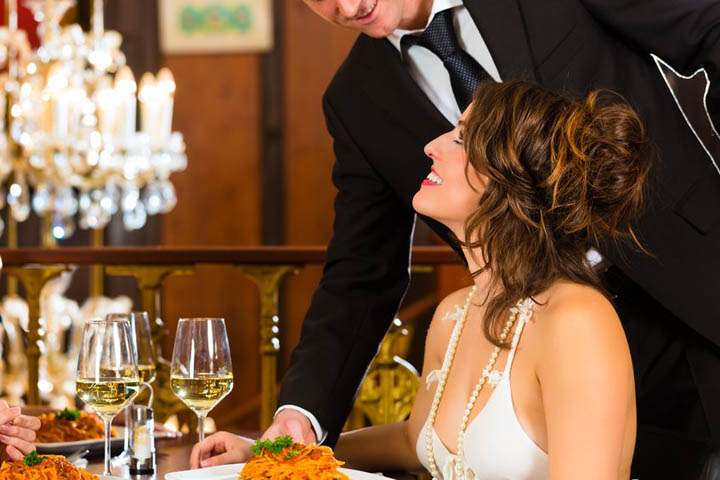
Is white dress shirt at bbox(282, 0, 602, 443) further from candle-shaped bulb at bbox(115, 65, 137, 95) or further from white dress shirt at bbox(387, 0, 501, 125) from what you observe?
candle-shaped bulb at bbox(115, 65, 137, 95)

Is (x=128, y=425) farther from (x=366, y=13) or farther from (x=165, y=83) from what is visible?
(x=165, y=83)

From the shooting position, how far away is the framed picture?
6.47 metres

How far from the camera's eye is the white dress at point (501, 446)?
4.79ft

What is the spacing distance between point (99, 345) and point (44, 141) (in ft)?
12.4

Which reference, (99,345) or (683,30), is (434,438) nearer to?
(99,345)

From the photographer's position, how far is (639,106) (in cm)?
171

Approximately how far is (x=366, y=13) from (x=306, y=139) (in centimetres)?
481

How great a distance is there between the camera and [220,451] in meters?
1.52

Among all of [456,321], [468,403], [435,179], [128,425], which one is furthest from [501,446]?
[128,425]

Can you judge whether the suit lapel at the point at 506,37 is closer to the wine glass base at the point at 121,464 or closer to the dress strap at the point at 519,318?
the dress strap at the point at 519,318

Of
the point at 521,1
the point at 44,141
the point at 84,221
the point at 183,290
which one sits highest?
the point at 521,1

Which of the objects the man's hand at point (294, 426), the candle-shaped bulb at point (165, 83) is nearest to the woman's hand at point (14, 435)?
the man's hand at point (294, 426)

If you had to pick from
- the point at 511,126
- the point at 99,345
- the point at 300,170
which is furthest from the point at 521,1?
the point at 300,170

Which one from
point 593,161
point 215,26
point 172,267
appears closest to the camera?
point 593,161
